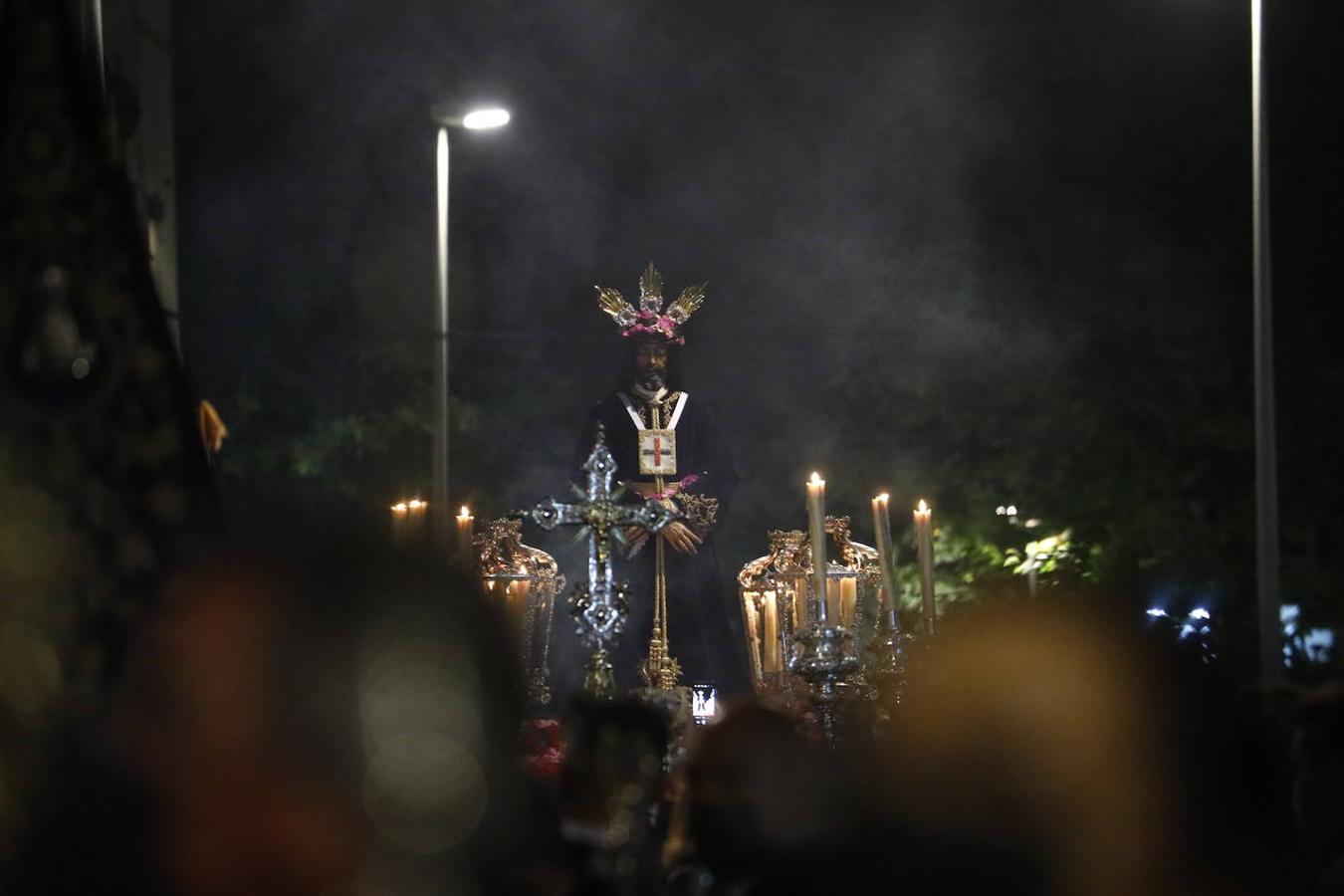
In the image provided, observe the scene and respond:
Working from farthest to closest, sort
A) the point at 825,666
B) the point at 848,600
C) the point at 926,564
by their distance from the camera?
the point at 848,600
the point at 926,564
the point at 825,666

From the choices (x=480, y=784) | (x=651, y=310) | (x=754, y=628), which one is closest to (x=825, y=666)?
(x=754, y=628)

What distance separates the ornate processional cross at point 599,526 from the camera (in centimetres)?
679

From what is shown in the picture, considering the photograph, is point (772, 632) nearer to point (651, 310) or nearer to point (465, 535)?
point (465, 535)

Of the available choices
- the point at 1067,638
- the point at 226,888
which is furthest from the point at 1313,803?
the point at 226,888

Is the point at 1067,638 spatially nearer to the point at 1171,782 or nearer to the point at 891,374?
the point at 1171,782

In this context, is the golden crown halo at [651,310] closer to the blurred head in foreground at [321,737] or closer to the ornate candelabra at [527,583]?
the ornate candelabra at [527,583]

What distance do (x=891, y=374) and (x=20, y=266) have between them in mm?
12868

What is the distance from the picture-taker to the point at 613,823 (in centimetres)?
330

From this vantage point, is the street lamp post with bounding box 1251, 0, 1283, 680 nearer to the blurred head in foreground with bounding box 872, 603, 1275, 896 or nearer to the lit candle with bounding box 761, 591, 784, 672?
the lit candle with bounding box 761, 591, 784, 672

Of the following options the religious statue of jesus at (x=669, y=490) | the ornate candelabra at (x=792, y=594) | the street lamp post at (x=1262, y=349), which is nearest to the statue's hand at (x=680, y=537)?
the religious statue of jesus at (x=669, y=490)

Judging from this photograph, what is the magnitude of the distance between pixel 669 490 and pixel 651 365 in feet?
3.17

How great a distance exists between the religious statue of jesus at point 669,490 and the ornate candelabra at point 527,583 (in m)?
0.55

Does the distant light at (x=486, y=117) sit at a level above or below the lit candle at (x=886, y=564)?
above

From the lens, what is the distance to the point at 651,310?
10.6 metres
